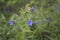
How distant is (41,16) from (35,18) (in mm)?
36

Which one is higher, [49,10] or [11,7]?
[11,7]

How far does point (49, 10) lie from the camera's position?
1035mm

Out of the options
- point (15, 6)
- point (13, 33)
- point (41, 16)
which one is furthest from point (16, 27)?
point (15, 6)

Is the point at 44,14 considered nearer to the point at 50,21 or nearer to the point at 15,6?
the point at 50,21

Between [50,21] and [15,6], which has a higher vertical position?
[15,6]

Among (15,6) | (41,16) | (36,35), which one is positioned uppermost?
(15,6)

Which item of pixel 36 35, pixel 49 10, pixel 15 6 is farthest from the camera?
pixel 15 6

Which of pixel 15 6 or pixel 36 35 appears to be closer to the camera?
pixel 36 35

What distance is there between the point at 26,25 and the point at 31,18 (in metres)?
0.06

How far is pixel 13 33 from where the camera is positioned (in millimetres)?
967

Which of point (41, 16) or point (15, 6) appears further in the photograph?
point (15, 6)

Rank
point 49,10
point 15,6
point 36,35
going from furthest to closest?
point 15,6, point 49,10, point 36,35

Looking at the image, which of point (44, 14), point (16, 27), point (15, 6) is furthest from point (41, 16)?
point (15, 6)

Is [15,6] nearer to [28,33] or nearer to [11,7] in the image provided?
[11,7]
